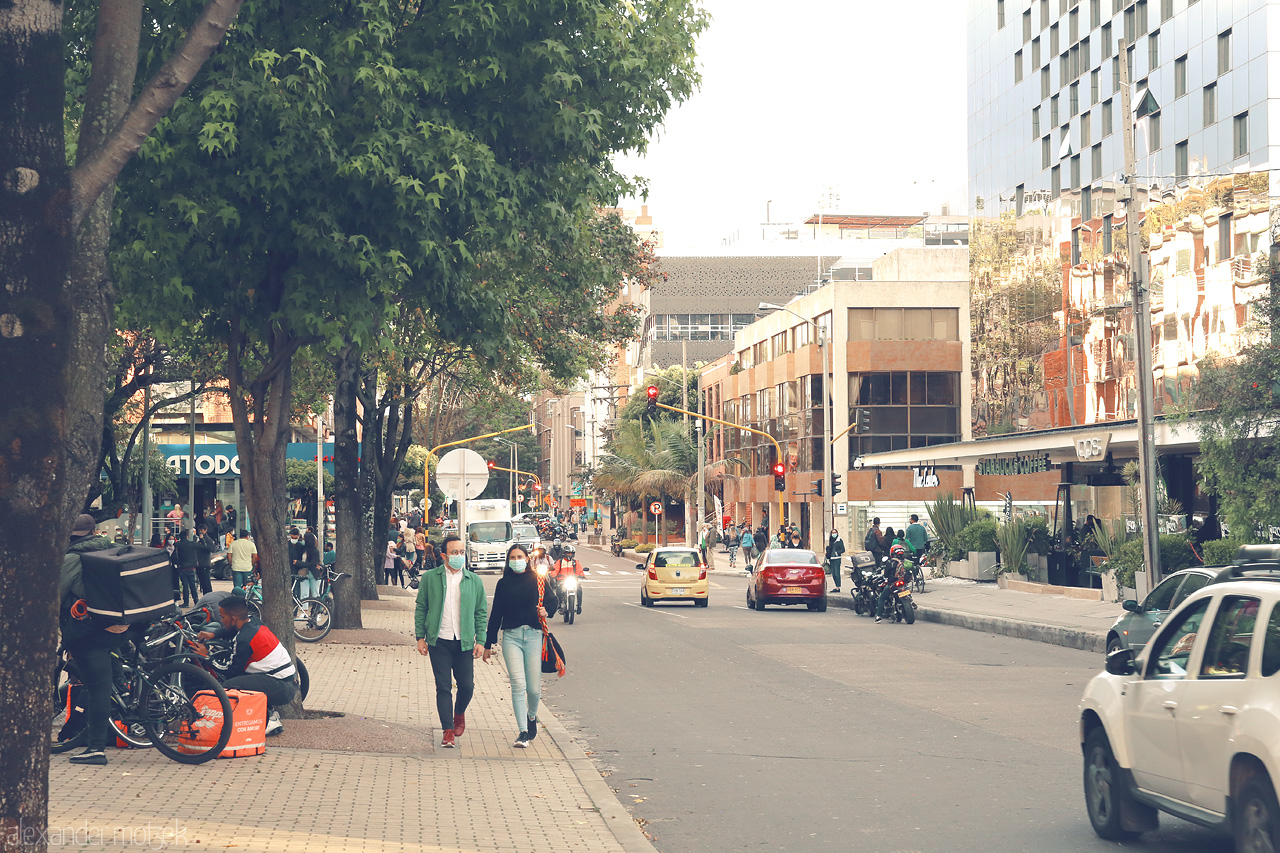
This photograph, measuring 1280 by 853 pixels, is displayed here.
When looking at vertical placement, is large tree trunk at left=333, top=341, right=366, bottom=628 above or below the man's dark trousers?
above

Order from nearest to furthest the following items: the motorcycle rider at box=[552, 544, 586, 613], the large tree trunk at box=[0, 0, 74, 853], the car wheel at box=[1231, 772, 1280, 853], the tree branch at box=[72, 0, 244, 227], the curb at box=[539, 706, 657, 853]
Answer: the large tree trunk at box=[0, 0, 74, 853] < the tree branch at box=[72, 0, 244, 227] < the car wheel at box=[1231, 772, 1280, 853] < the curb at box=[539, 706, 657, 853] < the motorcycle rider at box=[552, 544, 586, 613]

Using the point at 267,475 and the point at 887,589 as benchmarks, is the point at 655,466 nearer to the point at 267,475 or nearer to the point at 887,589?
the point at 887,589

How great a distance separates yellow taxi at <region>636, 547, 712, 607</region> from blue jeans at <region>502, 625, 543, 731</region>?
21487mm

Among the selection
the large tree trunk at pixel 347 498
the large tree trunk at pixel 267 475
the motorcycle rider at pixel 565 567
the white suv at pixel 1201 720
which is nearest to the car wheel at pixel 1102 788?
the white suv at pixel 1201 720

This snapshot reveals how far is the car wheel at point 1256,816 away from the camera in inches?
237

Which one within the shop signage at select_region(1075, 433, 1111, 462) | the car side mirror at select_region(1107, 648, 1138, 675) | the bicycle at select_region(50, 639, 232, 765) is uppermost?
the shop signage at select_region(1075, 433, 1111, 462)

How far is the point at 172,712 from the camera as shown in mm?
10172

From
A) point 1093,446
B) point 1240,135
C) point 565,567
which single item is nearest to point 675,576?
point 565,567

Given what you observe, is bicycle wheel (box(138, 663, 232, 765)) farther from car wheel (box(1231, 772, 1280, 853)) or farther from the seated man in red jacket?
car wheel (box(1231, 772, 1280, 853))

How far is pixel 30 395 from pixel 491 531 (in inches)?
1987

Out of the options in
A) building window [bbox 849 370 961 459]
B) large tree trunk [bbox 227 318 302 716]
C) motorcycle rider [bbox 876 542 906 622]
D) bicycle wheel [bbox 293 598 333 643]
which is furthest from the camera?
building window [bbox 849 370 961 459]

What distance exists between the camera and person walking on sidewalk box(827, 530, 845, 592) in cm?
3872

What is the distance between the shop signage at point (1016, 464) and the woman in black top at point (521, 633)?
26.6 meters

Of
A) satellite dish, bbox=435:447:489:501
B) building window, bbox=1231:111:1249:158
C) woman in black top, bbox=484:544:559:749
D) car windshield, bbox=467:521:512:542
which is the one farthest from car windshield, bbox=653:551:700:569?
woman in black top, bbox=484:544:559:749
